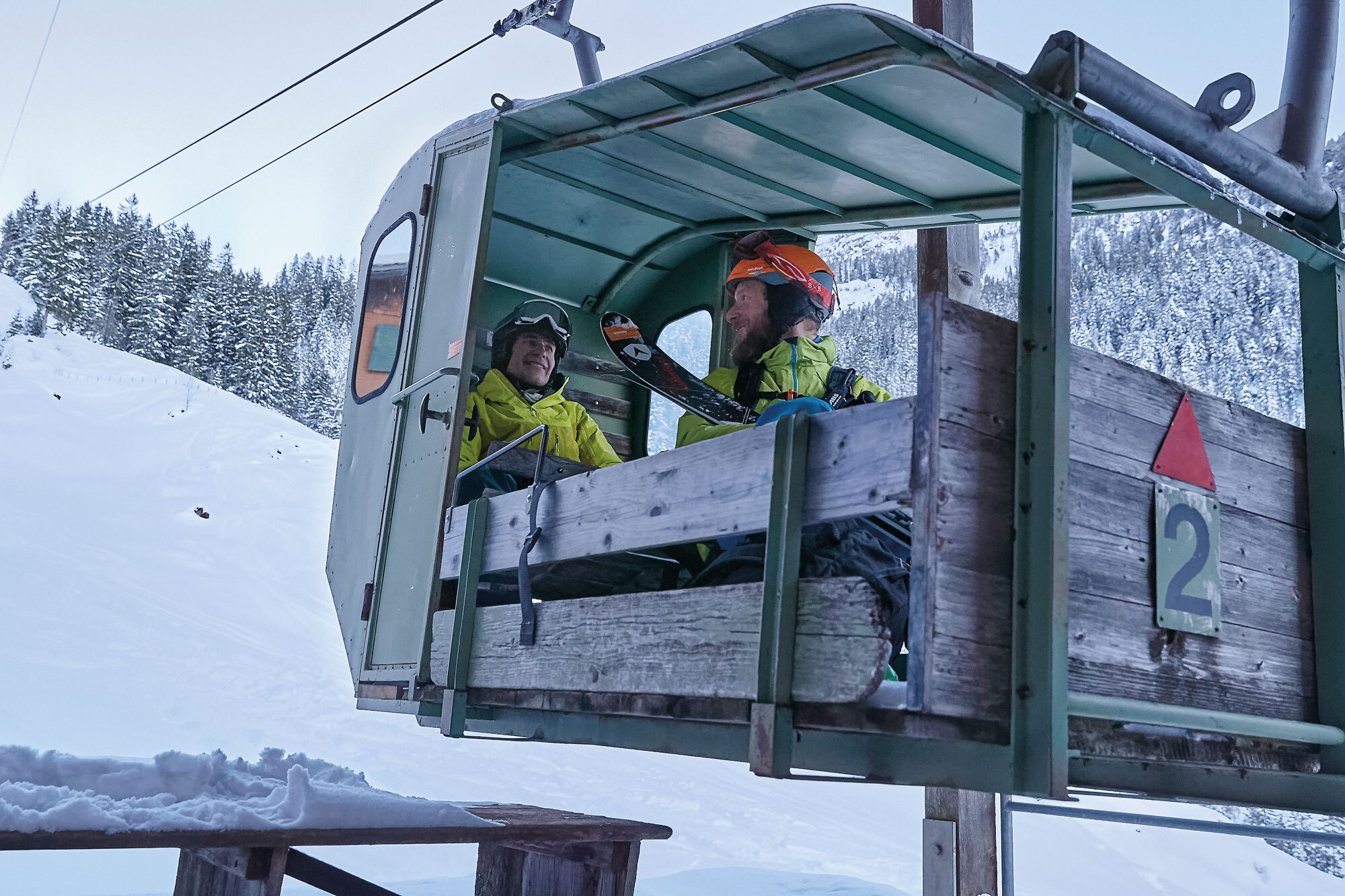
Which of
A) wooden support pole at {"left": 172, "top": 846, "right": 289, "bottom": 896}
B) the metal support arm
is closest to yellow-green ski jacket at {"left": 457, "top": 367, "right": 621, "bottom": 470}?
wooden support pole at {"left": 172, "top": 846, "right": 289, "bottom": 896}

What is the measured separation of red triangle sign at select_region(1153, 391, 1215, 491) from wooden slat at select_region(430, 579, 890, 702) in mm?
863

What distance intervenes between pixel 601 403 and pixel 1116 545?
4496 millimetres

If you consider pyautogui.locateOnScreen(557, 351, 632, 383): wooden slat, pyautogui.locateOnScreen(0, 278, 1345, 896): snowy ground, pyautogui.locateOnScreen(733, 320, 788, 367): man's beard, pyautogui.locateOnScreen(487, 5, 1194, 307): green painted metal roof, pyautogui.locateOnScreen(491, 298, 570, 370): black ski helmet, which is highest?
pyautogui.locateOnScreen(487, 5, 1194, 307): green painted metal roof

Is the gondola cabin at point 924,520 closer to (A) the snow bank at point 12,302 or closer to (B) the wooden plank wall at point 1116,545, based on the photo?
(B) the wooden plank wall at point 1116,545

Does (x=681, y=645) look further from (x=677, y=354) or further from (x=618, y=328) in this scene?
(x=677, y=354)

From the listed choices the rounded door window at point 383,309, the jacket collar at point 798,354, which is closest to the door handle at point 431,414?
the rounded door window at point 383,309

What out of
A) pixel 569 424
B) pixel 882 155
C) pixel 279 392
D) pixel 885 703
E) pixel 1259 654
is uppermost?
pixel 279 392

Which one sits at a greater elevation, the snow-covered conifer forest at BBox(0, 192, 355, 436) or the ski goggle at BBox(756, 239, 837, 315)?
the snow-covered conifer forest at BBox(0, 192, 355, 436)

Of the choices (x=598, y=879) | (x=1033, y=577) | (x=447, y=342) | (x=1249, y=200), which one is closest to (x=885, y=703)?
(x=1033, y=577)

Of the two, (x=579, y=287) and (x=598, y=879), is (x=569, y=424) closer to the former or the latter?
(x=579, y=287)

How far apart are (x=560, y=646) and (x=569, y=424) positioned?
2.31 metres

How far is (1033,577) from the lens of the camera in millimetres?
2041

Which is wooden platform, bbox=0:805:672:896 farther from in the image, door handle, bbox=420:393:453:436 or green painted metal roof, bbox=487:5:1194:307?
green painted metal roof, bbox=487:5:1194:307

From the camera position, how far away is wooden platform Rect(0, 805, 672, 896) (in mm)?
2578
